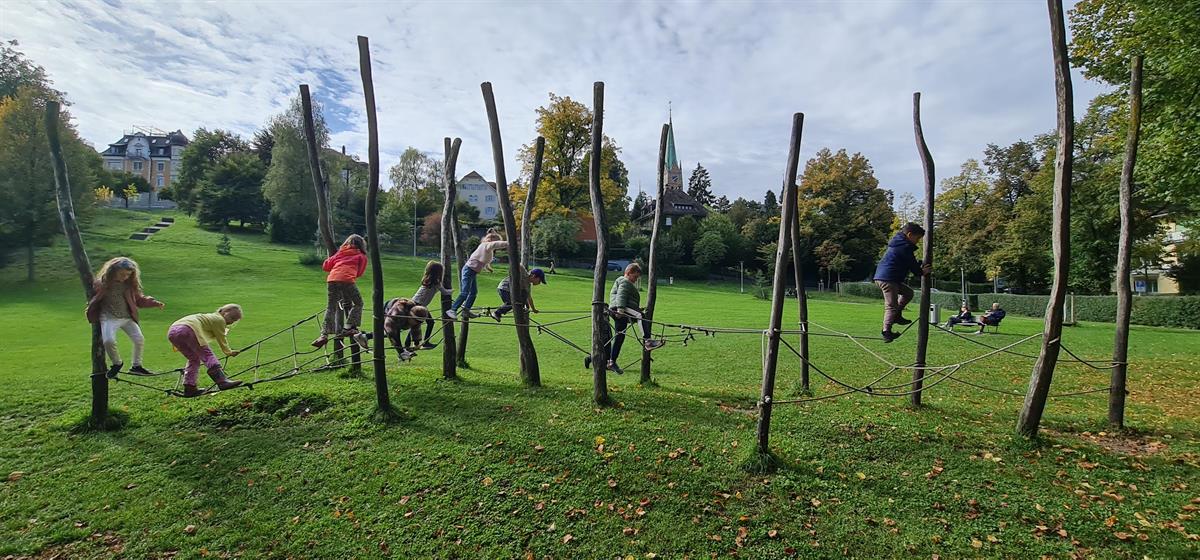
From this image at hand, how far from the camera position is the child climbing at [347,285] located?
7789 millimetres

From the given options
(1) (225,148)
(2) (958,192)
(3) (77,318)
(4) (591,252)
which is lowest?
(3) (77,318)

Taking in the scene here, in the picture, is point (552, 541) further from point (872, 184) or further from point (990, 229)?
point (872, 184)

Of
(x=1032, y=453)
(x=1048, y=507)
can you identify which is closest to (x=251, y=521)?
(x=1048, y=507)

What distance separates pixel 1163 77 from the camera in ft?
32.9

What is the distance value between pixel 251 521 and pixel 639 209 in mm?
76221

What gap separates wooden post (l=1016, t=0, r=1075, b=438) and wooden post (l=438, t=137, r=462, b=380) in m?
7.65

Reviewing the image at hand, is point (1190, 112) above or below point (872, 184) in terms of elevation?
below

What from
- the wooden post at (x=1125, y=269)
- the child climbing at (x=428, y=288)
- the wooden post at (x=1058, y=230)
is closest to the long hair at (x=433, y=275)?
the child climbing at (x=428, y=288)

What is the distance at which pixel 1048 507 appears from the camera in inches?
190

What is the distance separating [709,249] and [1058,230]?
43.3 m

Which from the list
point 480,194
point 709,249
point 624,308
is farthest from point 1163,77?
point 480,194

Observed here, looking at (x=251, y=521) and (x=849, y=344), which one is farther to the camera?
(x=849, y=344)

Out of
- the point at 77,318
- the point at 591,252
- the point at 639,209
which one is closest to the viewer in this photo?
the point at 77,318

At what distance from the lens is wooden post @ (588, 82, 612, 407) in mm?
7422
